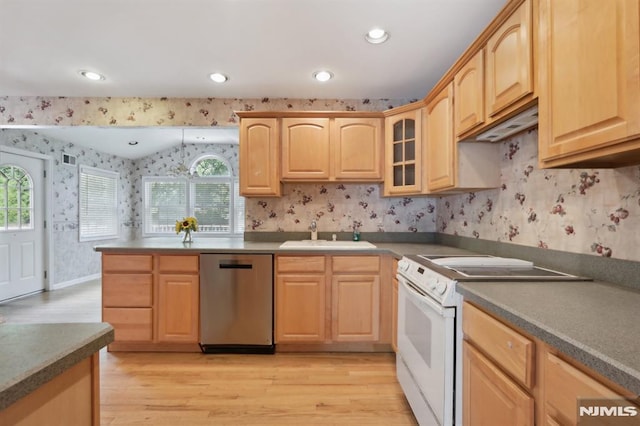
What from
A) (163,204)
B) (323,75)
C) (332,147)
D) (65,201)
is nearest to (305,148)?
(332,147)

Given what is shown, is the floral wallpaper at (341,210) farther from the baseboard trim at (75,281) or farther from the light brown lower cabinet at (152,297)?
the baseboard trim at (75,281)

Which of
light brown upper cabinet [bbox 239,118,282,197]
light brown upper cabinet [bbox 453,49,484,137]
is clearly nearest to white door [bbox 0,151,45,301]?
light brown upper cabinet [bbox 239,118,282,197]

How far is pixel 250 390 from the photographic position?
209 centimetres

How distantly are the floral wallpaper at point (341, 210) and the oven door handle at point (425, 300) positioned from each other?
1.30 m

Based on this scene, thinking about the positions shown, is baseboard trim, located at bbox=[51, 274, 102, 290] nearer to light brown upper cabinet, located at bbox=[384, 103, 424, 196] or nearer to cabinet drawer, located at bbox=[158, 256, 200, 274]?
cabinet drawer, located at bbox=[158, 256, 200, 274]

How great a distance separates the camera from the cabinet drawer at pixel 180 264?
8.45ft

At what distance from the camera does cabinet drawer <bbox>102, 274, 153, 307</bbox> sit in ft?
8.48

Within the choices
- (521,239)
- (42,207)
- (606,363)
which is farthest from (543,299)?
(42,207)

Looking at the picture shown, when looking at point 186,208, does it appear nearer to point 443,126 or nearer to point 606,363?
point 443,126

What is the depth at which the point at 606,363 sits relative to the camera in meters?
0.67

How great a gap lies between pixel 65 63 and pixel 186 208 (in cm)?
395

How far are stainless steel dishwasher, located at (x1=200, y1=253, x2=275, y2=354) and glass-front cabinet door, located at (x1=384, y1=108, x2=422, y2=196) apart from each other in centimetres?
129

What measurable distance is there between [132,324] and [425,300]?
239 cm

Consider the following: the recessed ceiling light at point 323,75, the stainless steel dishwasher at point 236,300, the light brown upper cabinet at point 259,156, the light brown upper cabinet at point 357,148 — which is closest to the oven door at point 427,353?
the stainless steel dishwasher at point 236,300
